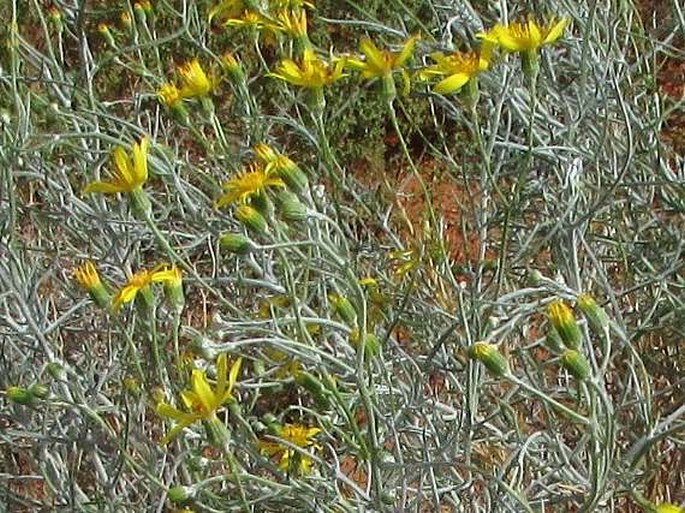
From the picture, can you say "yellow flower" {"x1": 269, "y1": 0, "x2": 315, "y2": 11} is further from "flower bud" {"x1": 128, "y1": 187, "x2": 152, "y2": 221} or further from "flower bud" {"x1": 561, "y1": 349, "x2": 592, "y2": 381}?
"flower bud" {"x1": 561, "y1": 349, "x2": 592, "y2": 381}

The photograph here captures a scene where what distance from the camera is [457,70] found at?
148cm

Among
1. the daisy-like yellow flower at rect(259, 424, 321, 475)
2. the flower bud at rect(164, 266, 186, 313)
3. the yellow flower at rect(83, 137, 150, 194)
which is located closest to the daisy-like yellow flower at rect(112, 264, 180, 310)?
the flower bud at rect(164, 266, 186, 313)

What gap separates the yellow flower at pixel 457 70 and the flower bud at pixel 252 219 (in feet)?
0.87

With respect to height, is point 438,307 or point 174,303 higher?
point 174,303

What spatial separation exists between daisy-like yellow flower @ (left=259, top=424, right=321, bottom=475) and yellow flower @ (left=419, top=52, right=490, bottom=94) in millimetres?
469

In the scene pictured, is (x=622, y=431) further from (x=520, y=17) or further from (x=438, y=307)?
(x=520, y=17)

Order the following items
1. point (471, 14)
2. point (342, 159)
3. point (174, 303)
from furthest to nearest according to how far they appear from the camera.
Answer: point (342, 159), point (471, 14), point (174, 303)

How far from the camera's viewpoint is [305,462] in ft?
5.24

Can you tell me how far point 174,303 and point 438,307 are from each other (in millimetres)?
556

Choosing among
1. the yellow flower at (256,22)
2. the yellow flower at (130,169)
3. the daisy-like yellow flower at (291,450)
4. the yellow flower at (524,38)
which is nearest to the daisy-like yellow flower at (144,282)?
the yellow flower at (130,169)

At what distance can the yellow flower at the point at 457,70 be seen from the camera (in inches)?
56.8

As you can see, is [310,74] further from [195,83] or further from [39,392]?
[39,392]

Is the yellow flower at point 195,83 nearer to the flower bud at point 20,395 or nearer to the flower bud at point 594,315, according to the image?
the flower bud at point 20,395

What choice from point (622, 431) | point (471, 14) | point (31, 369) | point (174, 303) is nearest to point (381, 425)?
point (622, 431)
